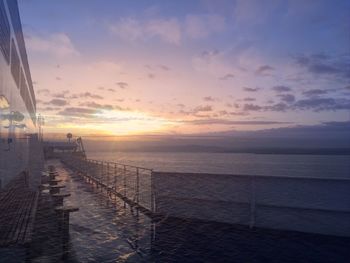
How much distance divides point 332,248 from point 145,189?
214 inches

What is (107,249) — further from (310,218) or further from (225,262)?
(310,218)

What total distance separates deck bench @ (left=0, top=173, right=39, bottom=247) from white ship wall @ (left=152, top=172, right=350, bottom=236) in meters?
2.92

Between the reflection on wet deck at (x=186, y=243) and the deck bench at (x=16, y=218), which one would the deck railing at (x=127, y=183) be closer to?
the reflection on wet deck at (x=186, y=243)

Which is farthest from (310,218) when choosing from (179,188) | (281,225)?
(179,188)

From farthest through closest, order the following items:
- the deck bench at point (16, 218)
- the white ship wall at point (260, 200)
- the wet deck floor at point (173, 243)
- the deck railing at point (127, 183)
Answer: the deck railing at point (127, 183) → the white ship wall at point (260, 200) → the wet deck floor at point (173, 243) → the deck bench at point (16, 218)

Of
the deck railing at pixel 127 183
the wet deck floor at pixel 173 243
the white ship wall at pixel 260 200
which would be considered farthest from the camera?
the deck railing at pixel 127 183

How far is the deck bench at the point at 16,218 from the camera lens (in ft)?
15.6

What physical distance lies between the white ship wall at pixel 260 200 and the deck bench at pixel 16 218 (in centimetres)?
292

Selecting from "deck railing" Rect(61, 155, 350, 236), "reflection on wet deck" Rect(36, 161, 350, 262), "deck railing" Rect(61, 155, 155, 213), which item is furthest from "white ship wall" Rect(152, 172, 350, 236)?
"deck railing" Rect(61, 155, 155, 213)

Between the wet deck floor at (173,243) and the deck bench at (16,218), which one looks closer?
the deck bench at (16,218)

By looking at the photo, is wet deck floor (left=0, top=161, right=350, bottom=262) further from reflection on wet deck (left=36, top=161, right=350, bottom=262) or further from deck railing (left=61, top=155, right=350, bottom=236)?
deck railing (left=61, top=155, right=350, bottom=236)

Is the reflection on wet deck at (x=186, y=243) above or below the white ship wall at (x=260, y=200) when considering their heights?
below

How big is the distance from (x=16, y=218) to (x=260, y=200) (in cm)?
462

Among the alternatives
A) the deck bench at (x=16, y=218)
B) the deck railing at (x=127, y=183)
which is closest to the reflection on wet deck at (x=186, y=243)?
the deck bench at (x=16, y=218)
